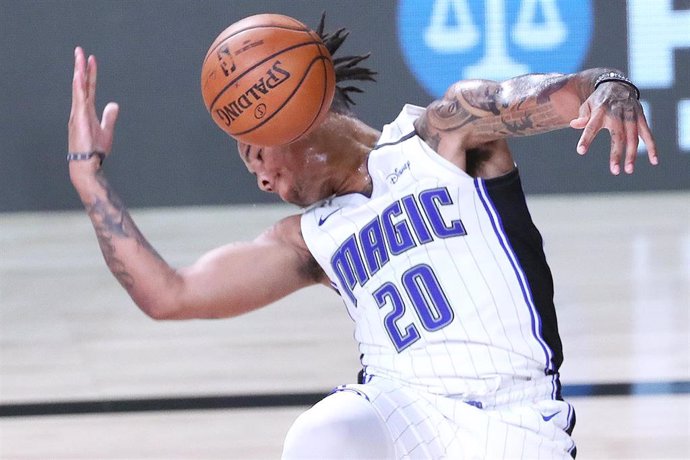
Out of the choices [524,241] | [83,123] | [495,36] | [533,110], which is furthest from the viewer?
[495,36]

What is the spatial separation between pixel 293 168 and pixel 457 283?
0.47 meters

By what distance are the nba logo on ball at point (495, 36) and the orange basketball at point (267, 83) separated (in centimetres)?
496

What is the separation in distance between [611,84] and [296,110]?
66 cm

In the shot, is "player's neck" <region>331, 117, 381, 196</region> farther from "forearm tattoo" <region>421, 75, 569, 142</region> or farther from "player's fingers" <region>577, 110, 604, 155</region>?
"player's fingers" <region>577, 110, 604, 155</region>

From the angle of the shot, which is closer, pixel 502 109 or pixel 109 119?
pixel 502 109

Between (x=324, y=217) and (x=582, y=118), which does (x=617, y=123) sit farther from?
(x=324, y=217)

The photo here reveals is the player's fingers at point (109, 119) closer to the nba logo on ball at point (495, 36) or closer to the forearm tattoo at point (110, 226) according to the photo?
the forearm tattoo at point (110, 226)

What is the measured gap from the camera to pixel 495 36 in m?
7.25

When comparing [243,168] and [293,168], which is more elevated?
[293,168]

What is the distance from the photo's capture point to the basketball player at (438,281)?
2225mm

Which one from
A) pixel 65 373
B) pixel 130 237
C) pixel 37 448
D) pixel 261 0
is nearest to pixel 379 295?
pixel 130 237

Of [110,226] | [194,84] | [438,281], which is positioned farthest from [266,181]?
[194,84]

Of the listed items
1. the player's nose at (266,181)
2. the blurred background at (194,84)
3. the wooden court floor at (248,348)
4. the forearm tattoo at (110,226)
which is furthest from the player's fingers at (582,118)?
the blurred background at (194,84)

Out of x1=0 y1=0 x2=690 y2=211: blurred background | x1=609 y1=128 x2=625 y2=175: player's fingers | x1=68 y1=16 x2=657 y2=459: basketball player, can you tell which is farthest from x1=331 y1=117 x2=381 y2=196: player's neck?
x1=0 y1=0 x2=690 y2=211: blurred background
